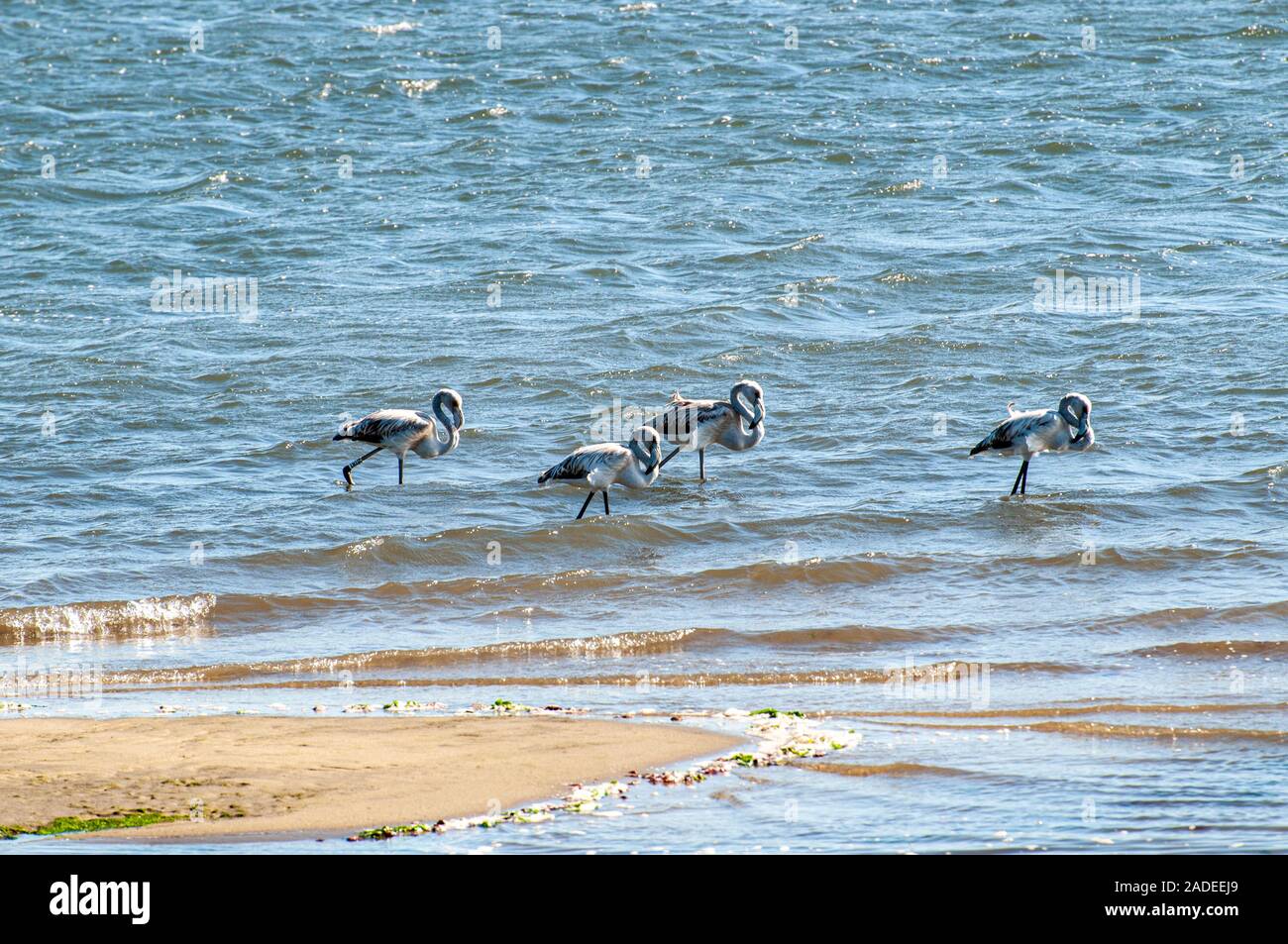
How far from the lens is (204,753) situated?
7641mm

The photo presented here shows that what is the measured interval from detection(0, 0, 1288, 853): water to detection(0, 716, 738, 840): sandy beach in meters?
0.48

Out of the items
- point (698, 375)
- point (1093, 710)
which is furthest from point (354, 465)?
point (1093, 710)

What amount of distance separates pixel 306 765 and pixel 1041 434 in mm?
8238

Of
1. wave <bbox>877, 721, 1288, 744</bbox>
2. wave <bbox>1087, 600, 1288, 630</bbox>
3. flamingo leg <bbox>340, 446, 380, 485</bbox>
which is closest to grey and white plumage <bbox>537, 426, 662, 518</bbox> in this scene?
flamingo leg <bbox>340, 446, 380, 485</bbox>

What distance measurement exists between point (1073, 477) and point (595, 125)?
13273 mm

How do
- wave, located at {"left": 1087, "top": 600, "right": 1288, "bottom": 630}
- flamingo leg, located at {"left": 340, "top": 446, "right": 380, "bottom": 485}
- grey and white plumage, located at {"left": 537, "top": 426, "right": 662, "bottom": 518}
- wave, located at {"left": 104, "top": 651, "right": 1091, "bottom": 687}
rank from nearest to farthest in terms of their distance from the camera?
wave, located at {"left": 104, "top": 651, "right": 1091, "bottom": 687} < wave, located at {"left": 1087, "top": 600, "right": 1288, "bottom": 630} < grey and white plumage, located at {"left": 537, "top": 426, "right": 662, "bottom": 518} < flamingo leg, located at {"left": 340, "top": 446, "right": 380, "bottom": 485}

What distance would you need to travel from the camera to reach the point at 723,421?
49.1 ft

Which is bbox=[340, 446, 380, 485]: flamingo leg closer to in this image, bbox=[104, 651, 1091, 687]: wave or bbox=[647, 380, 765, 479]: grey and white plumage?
bbox=[647, 380, 765, 479]: grey and white plumage

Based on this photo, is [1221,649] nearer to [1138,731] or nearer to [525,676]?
[1138,731]

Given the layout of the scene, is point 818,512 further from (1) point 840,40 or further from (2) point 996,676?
(1) point 840,40

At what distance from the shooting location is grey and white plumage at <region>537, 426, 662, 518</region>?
13.6 meters

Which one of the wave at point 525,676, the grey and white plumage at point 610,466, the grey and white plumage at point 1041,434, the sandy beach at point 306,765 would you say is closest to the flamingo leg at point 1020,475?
the grey and white plumage at point 1041,434

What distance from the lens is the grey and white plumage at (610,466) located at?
44.6 feet

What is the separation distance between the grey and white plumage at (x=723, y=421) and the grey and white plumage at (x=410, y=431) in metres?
1.98
